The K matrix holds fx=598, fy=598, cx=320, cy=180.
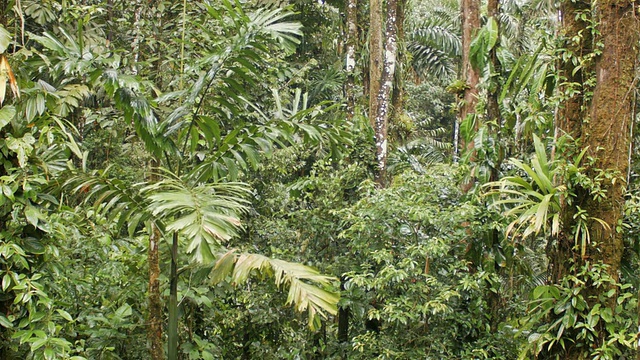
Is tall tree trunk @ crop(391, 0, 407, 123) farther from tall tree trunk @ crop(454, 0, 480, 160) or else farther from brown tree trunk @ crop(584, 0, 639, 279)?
brown tree trunk @ crop(584, 0, 639, 279)

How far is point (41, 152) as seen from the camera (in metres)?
3.96

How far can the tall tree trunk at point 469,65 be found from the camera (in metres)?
5.99

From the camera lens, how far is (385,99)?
712 cm

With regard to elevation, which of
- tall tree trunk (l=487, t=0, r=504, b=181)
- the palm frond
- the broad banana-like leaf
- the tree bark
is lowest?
the tree bark

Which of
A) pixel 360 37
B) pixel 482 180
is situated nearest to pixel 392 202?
pixel 482 180

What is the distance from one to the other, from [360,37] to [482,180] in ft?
17.8

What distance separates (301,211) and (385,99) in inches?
81.8

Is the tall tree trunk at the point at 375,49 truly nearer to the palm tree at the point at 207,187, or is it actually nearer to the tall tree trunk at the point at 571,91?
the palm tree at the point at 207,187

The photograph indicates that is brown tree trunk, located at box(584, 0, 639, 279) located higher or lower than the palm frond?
higher

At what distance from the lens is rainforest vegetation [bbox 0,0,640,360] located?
11.2 ft

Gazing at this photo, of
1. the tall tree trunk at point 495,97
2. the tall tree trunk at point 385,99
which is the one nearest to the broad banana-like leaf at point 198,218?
the tall tree trunk at point 495,97

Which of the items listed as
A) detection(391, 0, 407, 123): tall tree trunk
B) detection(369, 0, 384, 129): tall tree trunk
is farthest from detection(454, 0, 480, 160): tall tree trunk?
detection(391, 0, 407, 123): tall tree trunk

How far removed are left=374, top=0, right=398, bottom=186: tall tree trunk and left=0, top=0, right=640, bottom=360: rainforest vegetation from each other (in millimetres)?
35

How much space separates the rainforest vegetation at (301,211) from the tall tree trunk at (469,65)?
0.9 inches
